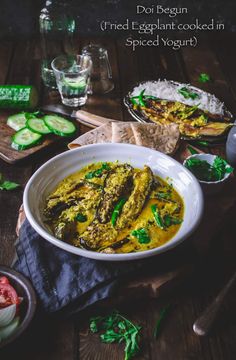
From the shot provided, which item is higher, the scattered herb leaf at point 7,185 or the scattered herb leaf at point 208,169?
the scattered herb leaf at point 208,169

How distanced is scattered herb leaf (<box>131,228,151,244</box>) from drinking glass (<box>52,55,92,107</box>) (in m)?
1.37

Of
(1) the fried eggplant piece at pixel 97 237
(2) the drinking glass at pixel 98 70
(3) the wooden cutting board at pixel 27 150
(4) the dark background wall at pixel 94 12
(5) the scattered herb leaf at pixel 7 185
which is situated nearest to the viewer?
(1) the fried eggplant piece at pixel 97 237

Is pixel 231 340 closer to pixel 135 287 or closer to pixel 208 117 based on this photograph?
pixel 135 287

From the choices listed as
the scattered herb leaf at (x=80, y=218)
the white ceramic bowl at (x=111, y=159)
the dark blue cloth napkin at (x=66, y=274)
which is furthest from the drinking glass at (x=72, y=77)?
the dark blue cloth napkin at (x=66, y=274)

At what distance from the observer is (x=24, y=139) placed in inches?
103

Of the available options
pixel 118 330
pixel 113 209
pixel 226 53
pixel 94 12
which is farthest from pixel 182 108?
pixel 94 12

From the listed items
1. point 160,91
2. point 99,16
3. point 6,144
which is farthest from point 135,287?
point 99,16

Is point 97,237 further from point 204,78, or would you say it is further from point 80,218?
point 204,78

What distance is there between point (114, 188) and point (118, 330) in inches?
26.1

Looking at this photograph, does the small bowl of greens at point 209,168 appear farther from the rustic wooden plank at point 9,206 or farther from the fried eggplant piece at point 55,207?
the rustic wooden plank at point 9,206

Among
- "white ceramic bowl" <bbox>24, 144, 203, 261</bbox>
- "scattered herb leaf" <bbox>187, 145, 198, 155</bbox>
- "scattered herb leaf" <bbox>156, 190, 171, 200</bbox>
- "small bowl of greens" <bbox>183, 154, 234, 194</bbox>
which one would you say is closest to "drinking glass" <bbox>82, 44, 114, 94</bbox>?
"scattered herb leaf" <bbox>187, 145, 198, 155</bbox>

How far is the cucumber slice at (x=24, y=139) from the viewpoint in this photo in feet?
8.42

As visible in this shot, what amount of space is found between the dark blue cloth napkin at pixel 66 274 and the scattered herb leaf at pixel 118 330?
0.08m

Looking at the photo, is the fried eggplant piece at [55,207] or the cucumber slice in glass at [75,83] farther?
the cucumber slice in glass at [75,83]
